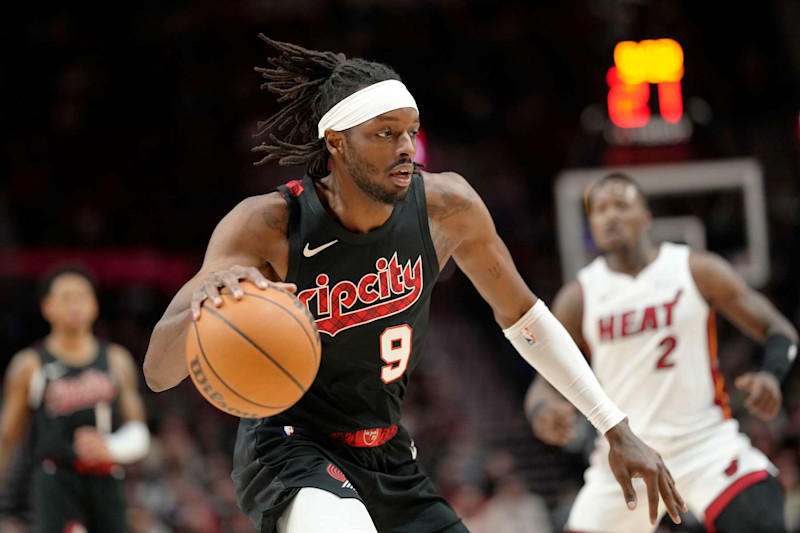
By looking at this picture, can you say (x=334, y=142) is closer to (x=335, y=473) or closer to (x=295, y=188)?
(x=295, y=188)

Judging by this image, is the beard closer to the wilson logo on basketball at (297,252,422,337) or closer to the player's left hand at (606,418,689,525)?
the wilson logo on basketball at (297,252,422,337)

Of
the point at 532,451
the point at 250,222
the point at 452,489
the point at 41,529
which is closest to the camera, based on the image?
the point at 250,222

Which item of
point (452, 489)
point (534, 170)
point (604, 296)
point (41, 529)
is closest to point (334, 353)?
point (604, 296)

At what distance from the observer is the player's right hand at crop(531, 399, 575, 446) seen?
5066mm

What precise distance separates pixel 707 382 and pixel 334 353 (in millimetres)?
2522

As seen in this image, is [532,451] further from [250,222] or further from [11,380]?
[250,222]

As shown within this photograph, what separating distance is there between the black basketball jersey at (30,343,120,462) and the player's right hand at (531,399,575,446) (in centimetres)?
289

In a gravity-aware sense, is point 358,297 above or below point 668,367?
above

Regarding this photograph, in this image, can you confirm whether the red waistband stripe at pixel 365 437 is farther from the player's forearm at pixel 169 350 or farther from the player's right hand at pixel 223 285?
the player's right hand at pixel 223 285

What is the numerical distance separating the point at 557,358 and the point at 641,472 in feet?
1.81

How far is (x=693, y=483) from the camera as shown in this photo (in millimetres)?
5223

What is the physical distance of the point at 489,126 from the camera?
1750 cm

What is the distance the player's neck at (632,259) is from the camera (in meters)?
5.73

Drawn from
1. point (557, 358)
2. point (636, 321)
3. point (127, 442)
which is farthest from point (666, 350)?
point (127, 442)
